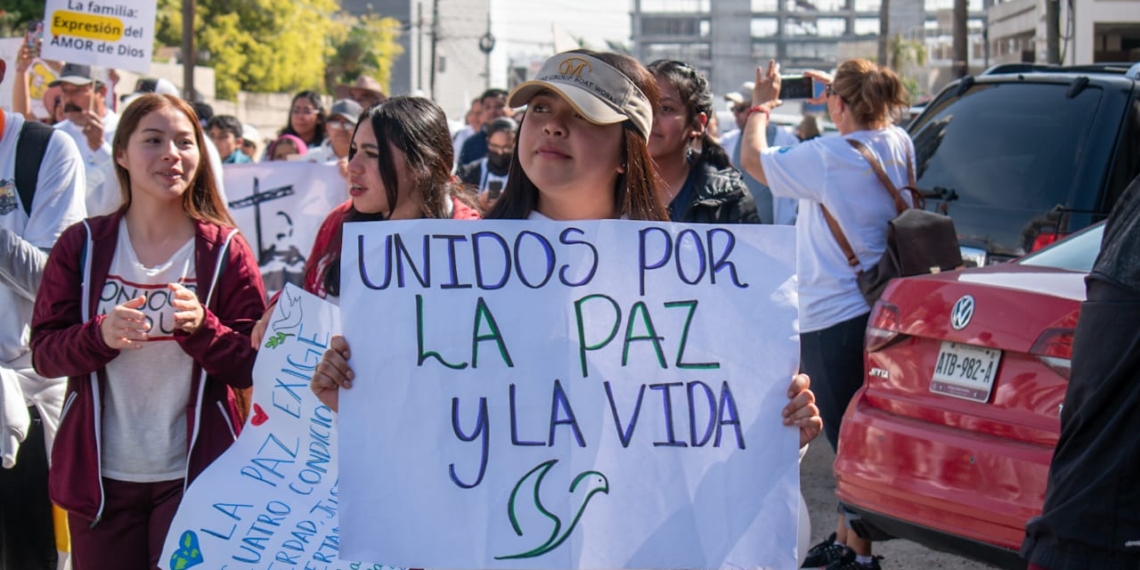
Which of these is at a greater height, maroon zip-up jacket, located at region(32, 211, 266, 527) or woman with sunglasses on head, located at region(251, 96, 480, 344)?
woman with sunglasses on head, located at region(251, 96, 480, 344)

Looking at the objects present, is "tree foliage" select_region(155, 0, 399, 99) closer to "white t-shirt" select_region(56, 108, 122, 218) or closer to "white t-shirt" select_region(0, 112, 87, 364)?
"white t-shirt" select_region(56, 108, 122, 218)

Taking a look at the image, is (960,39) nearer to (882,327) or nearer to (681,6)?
(882,327)

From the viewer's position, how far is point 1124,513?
7.82 ft

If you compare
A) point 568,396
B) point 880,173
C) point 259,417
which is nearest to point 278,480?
point 259,417

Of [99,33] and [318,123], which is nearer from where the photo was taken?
[99,33]

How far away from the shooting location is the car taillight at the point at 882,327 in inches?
191

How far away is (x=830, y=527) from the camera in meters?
6.29

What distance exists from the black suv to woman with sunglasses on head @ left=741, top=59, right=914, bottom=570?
1.11 meters

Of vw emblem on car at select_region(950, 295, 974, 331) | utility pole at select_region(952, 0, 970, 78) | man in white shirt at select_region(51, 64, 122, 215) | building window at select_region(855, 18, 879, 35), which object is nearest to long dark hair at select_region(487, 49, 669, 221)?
vw emblem on car at select_region(950, 295, 974, 331)

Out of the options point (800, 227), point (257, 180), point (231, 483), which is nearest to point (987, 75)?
point (800, 227)

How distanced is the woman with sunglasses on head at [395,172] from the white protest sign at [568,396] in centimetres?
127

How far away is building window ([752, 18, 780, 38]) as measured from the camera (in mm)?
169250

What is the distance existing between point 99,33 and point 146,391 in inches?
218

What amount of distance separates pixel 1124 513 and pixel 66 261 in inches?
114
